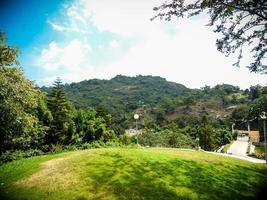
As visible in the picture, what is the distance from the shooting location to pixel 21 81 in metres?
20.0

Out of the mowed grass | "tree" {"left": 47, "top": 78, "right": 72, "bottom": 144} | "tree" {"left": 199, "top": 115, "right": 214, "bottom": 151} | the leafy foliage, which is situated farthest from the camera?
"tree" {"left": 199, "top": 115, "right": 214, "bottom": 151}

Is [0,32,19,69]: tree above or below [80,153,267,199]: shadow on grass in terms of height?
above

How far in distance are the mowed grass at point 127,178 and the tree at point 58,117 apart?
26.4 meters

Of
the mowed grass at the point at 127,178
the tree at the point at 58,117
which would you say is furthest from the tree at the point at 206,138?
the mowed grass at the point at 127,178

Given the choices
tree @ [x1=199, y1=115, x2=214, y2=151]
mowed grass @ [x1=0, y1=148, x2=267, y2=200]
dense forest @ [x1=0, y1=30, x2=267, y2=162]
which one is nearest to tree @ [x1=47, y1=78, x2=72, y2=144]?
dense forest @ [x1=0, y1=30, x2=267, y2=162]

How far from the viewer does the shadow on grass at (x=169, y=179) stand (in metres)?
13.1

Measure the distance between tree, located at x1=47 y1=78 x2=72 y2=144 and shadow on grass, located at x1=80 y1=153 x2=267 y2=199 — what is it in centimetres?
2843

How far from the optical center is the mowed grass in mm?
12969

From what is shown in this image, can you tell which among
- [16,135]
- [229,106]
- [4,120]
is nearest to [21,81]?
A: [4,120]

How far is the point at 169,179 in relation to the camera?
1473 centimetres

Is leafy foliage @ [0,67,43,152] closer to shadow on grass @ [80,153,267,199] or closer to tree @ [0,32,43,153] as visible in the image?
tree @ [0,32,43,153]

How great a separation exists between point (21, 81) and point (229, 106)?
161 m

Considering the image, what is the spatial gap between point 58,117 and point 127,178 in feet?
110

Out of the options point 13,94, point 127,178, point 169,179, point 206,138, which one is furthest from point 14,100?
point 206,138
